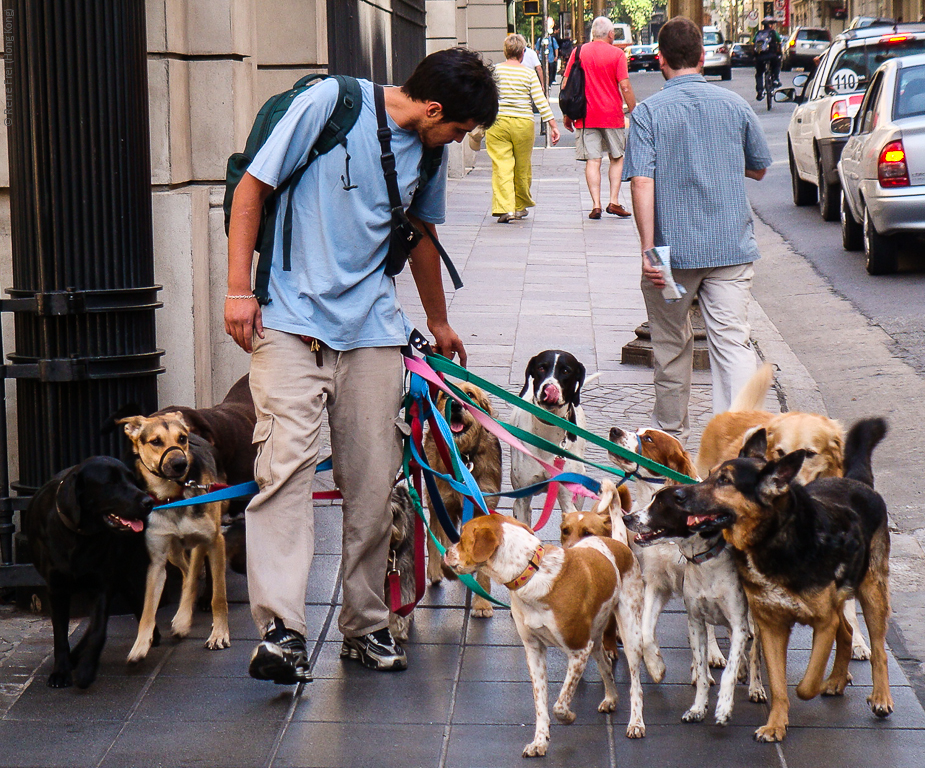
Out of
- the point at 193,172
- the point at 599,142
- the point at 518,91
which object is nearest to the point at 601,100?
the point at 599,142

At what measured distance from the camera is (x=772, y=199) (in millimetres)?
19109

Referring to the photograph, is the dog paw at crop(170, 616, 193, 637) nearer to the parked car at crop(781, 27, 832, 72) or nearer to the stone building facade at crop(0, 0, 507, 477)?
the stone building facade at crop(0, 0, 507, 477)

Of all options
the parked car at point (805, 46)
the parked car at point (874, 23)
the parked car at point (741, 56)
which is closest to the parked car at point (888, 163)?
the parked car at point (874, 23)

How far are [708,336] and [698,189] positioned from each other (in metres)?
0.78

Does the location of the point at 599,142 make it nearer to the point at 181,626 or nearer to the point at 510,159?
the point at 510,159

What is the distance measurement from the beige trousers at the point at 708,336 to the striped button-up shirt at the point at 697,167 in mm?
126

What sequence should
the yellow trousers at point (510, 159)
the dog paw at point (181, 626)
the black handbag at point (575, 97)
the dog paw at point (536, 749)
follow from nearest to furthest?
1. the dog paw at point (536, 749)
2. the dog paw at point (181, 626)
3. the yellow trousers at point (510, 159)
4. the black handbag at point (575, 97)

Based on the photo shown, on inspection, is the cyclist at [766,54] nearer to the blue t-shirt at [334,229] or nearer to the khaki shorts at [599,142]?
the khaki shorts at [599,142]

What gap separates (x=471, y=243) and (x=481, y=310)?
3.84 metres

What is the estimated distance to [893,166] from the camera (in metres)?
11.9

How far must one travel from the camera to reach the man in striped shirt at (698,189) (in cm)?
625

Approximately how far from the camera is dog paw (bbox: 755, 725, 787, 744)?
384 cm

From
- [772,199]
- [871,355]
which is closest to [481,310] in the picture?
[871,355]

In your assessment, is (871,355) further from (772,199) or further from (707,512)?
(772,199)
